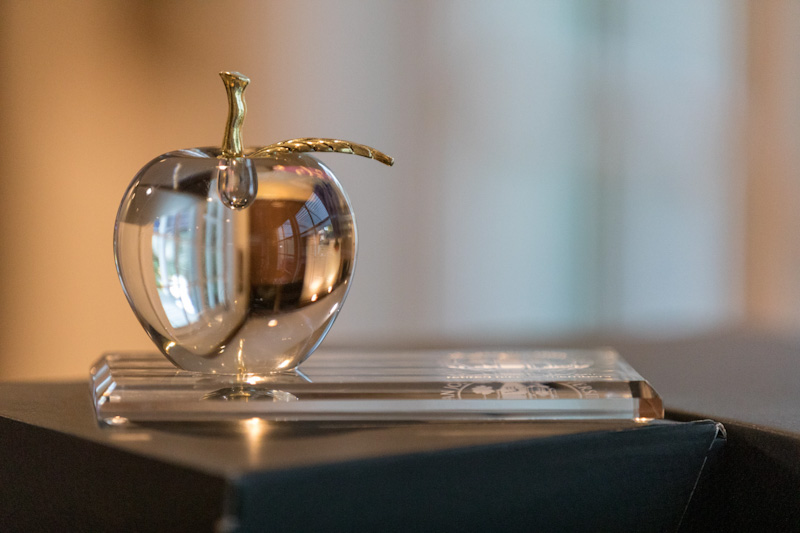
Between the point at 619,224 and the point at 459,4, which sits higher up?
the point at 459,4

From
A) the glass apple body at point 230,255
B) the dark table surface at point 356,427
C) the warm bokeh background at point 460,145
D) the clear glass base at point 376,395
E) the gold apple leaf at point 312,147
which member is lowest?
the dark table surface at point 356,427

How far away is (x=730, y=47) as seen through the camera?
3555mm

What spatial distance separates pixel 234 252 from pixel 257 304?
1.3 inches

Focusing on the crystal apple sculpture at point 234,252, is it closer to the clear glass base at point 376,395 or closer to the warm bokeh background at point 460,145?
the clear glass base at point 376,395

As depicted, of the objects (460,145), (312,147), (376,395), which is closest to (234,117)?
(312,147)

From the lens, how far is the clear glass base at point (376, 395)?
0.43 metres

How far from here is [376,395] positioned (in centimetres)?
45

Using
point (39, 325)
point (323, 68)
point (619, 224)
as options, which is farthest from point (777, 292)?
point (39, 325)

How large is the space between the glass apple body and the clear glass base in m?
0.03

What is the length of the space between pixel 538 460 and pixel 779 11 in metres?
3.76

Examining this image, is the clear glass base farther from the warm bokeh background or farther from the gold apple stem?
the warm bokeh background

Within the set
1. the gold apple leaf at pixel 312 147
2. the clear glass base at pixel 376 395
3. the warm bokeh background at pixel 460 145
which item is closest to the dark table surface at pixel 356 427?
the clear glass base at pixel 376 395

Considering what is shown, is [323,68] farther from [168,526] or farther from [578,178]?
[168,526]

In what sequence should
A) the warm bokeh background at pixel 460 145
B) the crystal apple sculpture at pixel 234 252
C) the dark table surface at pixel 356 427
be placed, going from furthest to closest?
the warm bokeh background at pixel 460 145
the crystal apple sculpture at pixel 234 252
the dark table surface at pixel 356 427
